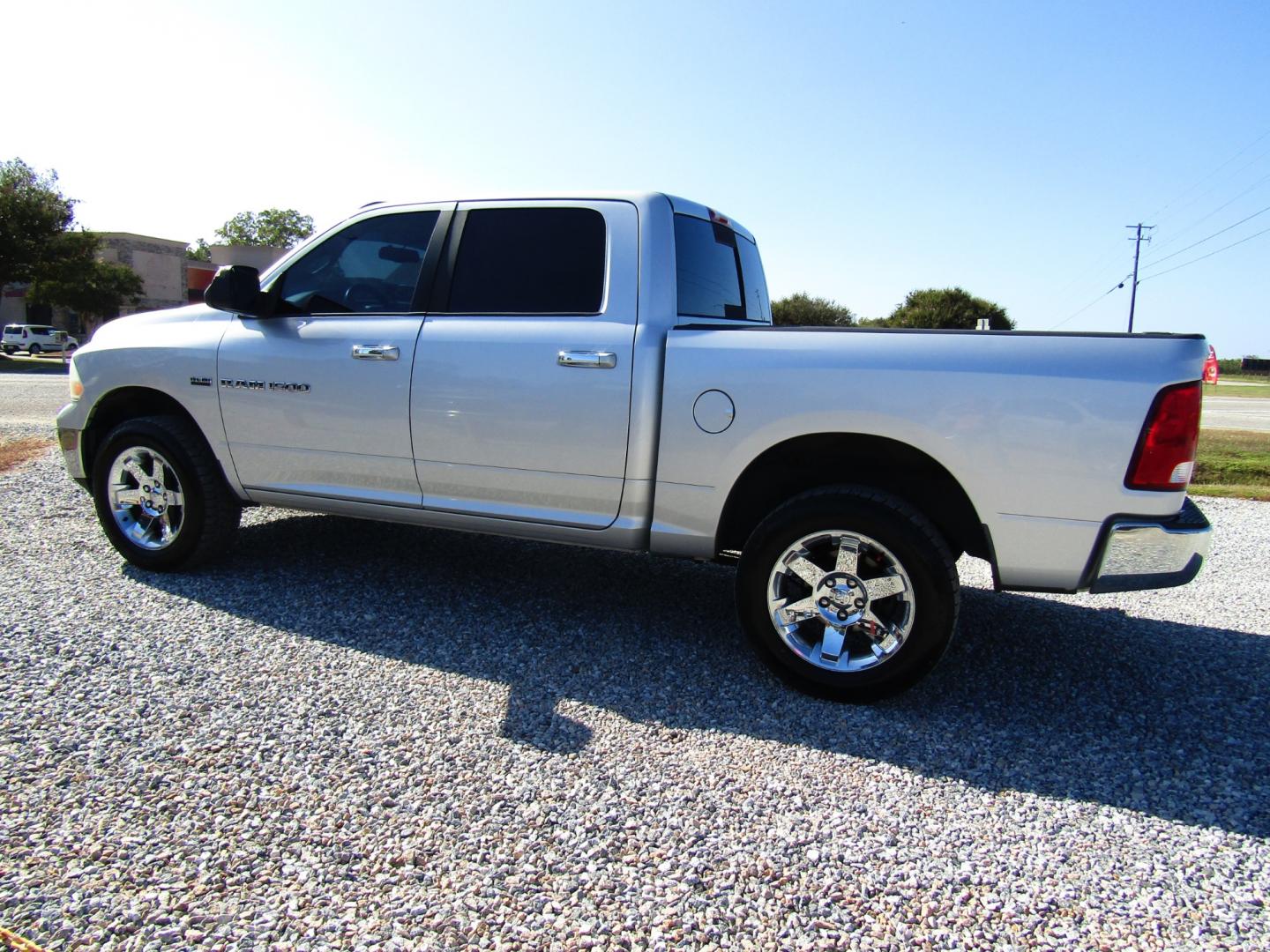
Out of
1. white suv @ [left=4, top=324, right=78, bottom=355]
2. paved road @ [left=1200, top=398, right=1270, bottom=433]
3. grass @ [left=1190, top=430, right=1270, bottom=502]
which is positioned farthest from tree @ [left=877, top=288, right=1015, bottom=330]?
white suv @ [left=4, top=324, right=78, bottom=355]

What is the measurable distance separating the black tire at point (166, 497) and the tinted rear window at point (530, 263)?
5.60 ft

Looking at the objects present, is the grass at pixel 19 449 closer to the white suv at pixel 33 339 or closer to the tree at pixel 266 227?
the white suv at pixel 33 339

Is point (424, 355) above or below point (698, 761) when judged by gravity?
above

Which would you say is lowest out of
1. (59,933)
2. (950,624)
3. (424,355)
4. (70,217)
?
(59,933)

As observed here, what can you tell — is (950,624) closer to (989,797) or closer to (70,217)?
(989,797)

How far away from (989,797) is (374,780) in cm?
196

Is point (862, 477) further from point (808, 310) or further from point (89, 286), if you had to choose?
point (89, 286)

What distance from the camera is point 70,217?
124 ft

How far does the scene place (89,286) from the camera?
4962cm

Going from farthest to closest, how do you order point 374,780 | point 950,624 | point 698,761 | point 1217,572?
point 1217,572 < point 950,624 < point 698,761 < point 374,780

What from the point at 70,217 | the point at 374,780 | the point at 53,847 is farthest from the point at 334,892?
the point at 70,217

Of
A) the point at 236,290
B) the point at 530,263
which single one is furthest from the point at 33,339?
the point at 530,263

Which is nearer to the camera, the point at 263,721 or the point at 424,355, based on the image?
the point at 263,721

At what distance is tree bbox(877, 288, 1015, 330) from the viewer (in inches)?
1948
